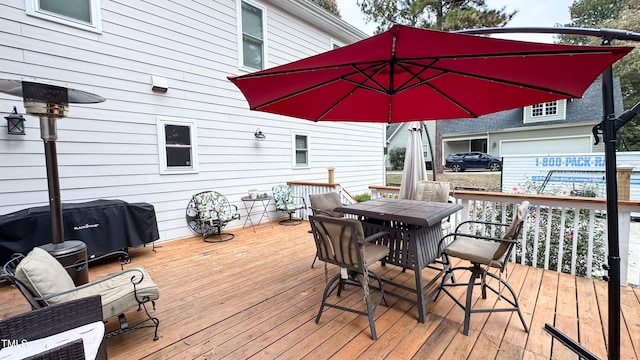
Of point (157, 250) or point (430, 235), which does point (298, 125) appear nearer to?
point (157, 250)

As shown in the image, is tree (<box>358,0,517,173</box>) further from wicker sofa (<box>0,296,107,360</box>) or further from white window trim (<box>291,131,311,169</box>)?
wicker sofa (<box>0,296,107,360</box>)

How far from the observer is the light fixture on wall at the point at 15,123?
3.34 metres

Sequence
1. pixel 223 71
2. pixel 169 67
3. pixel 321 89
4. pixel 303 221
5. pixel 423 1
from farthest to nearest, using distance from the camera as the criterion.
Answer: pixel 423 1 < pixel 303 221 < pixel 223 71 < pixel 169 67 < pixel 321 89

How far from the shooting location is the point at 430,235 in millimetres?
2854

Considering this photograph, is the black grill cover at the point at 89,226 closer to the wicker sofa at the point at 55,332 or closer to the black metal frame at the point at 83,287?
the black metal frame at the point at 83,287

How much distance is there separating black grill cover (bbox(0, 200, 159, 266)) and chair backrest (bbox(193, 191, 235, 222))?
0.81 meters

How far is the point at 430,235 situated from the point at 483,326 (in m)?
0.90

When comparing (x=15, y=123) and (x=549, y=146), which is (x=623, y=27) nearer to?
(x=549, y=146)

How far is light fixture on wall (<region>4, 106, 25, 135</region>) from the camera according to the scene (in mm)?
3336

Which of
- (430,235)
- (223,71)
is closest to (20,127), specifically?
(223,71)

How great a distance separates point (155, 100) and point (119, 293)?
3.56 meters

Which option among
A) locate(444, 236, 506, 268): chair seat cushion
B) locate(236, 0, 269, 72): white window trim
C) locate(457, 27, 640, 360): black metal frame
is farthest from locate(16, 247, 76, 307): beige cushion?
locate(236, 0, 269, 72): white window trim

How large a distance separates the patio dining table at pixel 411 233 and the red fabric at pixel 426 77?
1165 millimetres

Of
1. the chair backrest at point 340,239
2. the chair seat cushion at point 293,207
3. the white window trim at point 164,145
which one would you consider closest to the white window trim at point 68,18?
the white window trim at point 164,145
